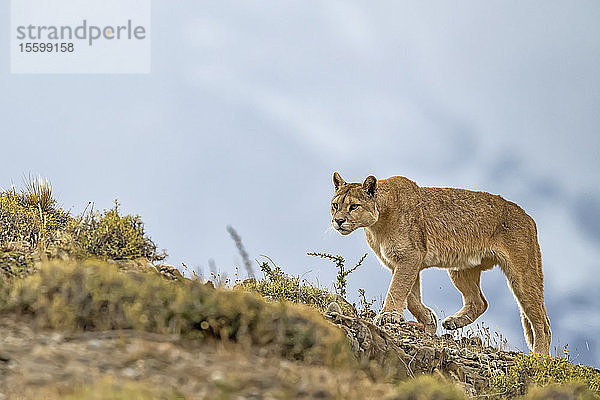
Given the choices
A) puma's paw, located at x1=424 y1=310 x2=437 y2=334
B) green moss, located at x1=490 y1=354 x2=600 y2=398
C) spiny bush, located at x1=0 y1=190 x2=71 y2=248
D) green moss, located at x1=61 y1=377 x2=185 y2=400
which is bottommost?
green moss, located at x1=490 y1=354 x2=600 y2=398

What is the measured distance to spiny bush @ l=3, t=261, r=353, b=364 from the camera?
216 inches

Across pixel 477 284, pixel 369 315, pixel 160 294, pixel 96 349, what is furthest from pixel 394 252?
pixel 96 349

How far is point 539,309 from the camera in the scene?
1257 cm

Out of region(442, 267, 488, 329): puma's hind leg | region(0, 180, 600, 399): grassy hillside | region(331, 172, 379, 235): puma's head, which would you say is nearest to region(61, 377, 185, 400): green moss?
region(0, 180, 600, 399): grassy hillside

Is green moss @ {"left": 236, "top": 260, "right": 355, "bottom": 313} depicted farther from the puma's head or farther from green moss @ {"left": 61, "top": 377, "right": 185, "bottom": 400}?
green moss @ {"left": 61, "top": 377, "right": 185, "bottom": 400}

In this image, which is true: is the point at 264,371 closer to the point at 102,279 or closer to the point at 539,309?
the point at 102,279

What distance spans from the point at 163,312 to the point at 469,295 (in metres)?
9.01

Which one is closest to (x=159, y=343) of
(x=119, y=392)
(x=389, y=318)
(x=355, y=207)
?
(x=119, y=392)

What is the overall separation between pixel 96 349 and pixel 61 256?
10.7ft

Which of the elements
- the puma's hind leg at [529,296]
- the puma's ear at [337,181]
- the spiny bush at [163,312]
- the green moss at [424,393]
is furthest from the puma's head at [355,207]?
the green moss at [424,393]

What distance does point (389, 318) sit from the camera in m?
11.4

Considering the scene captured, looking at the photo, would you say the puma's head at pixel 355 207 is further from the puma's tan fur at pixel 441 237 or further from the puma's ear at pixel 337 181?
the puma's ear at pixel 337 181

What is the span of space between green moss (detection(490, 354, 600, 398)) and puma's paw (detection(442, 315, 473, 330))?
7.61ft

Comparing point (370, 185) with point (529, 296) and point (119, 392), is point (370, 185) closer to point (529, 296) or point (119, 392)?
point (529, 296)
